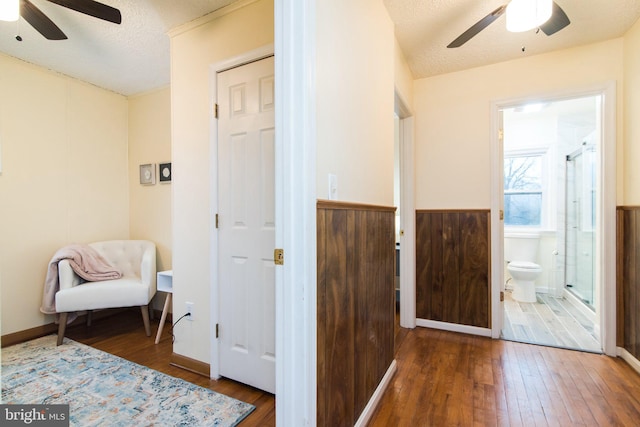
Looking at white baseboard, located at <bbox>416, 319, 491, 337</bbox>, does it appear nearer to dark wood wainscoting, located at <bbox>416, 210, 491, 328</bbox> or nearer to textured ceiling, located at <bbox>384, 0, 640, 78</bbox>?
dark wood wainscoting, located at <bbox>416, 210, 491, 328</bbox>

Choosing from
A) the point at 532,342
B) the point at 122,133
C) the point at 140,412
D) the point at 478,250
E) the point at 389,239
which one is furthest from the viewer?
the point at 122,133

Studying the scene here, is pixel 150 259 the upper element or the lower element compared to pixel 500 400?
upper

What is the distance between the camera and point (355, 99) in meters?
1.49

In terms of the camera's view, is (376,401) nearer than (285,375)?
No

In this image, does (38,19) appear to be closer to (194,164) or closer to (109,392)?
(194,164)

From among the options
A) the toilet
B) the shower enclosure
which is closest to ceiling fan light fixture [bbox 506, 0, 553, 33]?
the shower enclosure

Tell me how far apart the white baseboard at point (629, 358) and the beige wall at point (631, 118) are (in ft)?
3.58

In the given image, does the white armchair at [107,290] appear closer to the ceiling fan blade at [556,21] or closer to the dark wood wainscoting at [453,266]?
the dark wood wainscoting at [453,266]

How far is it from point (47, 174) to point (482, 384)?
4.06 metres

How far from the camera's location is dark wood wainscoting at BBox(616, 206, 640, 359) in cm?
205

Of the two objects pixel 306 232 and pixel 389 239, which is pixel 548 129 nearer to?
pixel 389 239

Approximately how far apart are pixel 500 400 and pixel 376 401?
75 centimetres

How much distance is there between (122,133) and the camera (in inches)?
132

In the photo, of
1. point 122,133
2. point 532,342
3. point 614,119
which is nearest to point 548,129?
point 614,119
